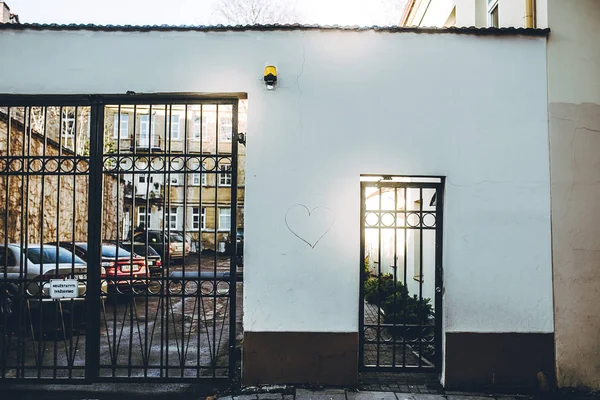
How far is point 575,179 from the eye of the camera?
5.21 metres

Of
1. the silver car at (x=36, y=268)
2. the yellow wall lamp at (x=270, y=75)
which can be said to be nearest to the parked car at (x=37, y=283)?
the silver car at (x=36, y=268)

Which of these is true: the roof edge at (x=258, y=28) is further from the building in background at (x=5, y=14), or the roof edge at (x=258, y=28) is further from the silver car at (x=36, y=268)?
the building in background at (x=5, y=14)

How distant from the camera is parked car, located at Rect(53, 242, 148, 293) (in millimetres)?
5171

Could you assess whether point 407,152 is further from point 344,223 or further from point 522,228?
point 522,228

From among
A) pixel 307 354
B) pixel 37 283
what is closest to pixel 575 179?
pixel 307 354

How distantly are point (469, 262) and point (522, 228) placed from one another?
30.1 inches

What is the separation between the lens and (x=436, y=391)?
5086mm

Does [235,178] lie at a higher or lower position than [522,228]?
higher

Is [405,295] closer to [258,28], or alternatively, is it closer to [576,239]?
[576,239]

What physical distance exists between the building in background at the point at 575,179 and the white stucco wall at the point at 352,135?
15 cm

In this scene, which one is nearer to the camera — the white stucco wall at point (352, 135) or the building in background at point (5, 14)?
the white stucco wall at point (352, 135)

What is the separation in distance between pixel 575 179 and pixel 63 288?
21.1ft

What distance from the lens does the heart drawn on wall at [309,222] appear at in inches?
204

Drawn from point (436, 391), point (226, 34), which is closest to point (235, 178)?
point (226, 34)
